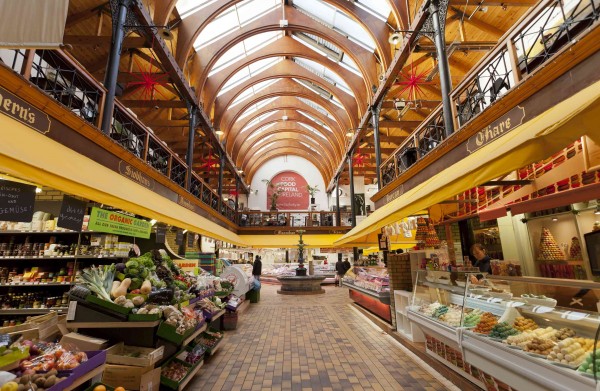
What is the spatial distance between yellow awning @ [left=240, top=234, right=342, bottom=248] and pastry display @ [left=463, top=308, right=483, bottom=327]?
49.9ft

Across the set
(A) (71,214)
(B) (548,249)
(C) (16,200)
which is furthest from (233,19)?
(B) (548,249)

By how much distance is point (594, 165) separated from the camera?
3195 millimetres

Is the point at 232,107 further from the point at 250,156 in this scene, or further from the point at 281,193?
the point at 281,193

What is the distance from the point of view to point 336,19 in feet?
40.0

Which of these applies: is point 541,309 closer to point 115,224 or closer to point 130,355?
point 130,355

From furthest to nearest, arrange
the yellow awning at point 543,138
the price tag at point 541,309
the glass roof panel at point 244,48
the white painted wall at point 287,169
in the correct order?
the white painted wall at point 287,169
the glass roof panel at point 244,48
the price tag at point 541,309
the yellow awning at point 543,138

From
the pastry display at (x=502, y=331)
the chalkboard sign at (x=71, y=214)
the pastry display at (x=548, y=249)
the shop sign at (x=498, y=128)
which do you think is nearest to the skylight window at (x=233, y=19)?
the chalkboard sign at (x=71, y=214)

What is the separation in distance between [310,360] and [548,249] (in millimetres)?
6411

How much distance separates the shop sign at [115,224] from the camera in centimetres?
409

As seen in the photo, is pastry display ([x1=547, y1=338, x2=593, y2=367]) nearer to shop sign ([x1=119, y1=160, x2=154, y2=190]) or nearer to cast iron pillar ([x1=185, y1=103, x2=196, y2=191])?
shop sign ([x1=119, y1=160, x2=154, y2=190])

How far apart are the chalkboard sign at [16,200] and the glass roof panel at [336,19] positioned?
1175 centimetres

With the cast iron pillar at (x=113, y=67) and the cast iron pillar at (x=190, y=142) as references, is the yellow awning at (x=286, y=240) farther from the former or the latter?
the cast iron pillar at (x=113, y=67)

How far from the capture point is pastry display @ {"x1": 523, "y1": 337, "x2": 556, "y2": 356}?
2076 mm

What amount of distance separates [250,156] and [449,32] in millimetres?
18818
